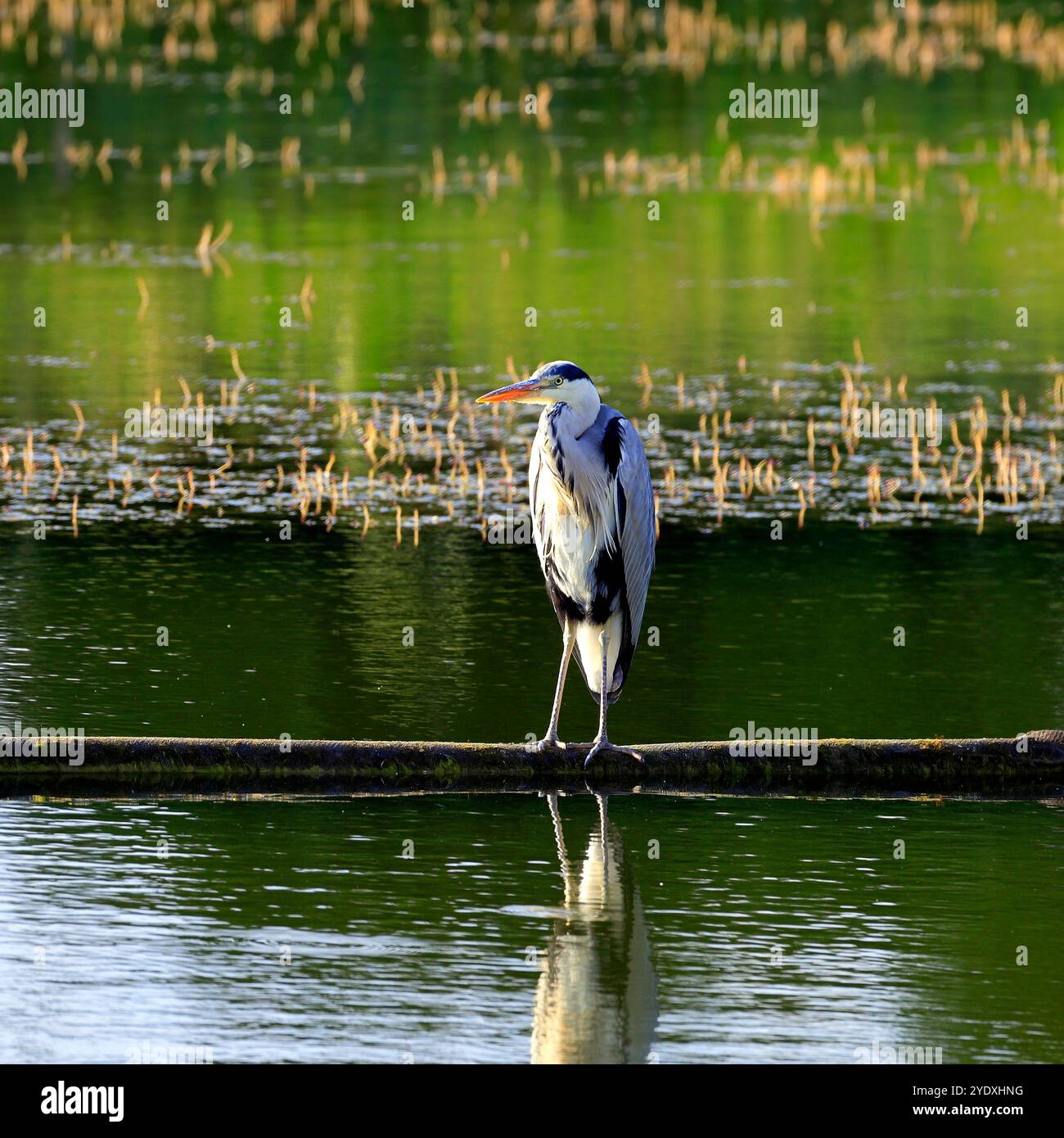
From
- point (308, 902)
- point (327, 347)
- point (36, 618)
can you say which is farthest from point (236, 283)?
point (308, 902)

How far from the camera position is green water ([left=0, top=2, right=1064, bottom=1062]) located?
9109 millimetres

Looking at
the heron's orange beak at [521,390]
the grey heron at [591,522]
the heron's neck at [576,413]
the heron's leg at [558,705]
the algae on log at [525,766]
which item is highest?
the heron's orange beak at [521,390]

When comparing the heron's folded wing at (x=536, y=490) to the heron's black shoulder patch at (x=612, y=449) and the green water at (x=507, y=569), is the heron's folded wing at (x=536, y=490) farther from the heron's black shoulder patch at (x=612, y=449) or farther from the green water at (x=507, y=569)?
the green water at (x=507, y=569)

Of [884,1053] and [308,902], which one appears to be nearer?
[884,1053]

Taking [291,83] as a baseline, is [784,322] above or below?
below

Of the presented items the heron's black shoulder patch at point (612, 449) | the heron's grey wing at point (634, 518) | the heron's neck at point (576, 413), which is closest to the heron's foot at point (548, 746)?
the heron's grey wing at point (634, 518)

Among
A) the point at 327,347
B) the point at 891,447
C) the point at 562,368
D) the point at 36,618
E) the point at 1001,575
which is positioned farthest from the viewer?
the point at 327,347

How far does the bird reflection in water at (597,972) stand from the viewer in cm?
852

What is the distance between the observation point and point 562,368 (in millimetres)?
10742

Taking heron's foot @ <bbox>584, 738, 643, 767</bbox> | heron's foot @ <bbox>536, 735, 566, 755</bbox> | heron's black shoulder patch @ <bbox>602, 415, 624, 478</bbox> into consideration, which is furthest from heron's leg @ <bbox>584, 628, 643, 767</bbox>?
heron's black shoulder patch @ <bbox>602, 415, 624, 478</bbox>

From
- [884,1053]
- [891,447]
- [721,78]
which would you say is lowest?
[884,1053]

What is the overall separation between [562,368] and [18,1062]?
3.90 m

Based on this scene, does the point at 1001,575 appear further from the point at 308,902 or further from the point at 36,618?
the point at 308,902

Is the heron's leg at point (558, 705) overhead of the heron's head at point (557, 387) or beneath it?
beneath
